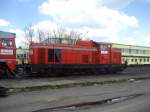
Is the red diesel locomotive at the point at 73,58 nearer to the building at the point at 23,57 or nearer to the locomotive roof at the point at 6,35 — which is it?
the building at the point at 23,57

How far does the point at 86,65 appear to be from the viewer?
32312 millimetres

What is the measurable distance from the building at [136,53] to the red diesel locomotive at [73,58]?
79499 mm

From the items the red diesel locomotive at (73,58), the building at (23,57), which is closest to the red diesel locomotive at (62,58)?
the red diesel locomotive at (73,58)

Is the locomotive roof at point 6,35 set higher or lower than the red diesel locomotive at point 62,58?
higher

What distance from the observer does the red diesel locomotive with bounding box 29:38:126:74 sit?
29134 mm

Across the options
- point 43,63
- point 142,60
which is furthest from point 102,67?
point 142,60

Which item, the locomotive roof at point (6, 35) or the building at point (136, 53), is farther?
the building at point (136, 53)

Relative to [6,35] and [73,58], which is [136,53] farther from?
[6,35]

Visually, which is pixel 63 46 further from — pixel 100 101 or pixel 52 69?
pixel 100 101

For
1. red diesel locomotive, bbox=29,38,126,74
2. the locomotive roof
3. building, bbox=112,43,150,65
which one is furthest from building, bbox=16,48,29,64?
building, bbox=112,43,150,65

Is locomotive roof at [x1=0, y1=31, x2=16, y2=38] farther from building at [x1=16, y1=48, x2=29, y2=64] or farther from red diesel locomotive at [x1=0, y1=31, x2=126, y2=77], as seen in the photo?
building at [x1=16, y1=48, x2=29, y2=64]

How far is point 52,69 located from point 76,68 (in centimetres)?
284

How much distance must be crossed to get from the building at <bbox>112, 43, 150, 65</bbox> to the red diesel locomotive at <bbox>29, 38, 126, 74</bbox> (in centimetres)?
7950

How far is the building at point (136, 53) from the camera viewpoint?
117 metres
